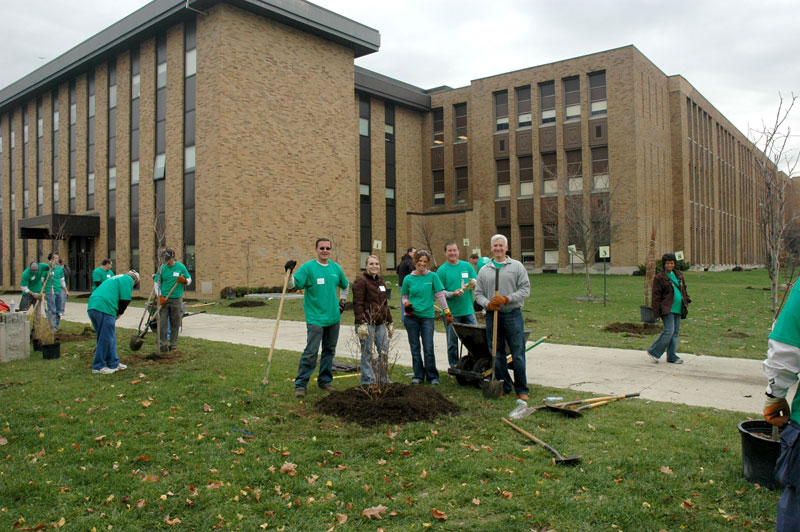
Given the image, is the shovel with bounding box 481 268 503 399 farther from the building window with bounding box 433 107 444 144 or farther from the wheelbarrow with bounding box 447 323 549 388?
the building window with bounding box 433 107 444 144

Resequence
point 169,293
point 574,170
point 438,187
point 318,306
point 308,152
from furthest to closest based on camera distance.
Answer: point 438,187
point 574,170
point 308,152
point 169,293
point 318,306

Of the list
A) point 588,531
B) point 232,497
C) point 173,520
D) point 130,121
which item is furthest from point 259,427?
point 130,121

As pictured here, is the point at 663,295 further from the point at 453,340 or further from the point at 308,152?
the point at 308,152

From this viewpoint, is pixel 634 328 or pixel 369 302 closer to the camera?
pixel 369 302

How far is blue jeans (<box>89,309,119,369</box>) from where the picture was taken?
848 cm

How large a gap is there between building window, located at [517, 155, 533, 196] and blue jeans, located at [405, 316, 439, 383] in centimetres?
3385

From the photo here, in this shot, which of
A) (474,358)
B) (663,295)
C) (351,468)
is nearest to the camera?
(351,468)

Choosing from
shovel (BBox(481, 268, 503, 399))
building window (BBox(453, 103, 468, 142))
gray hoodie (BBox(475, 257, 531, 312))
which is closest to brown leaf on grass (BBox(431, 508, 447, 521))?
shovel (BBox(481, 268, 503, 399))

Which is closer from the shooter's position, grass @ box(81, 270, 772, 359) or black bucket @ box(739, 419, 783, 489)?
black bucket @ box(739, 419, 783, 489)

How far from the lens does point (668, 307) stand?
9242 mm

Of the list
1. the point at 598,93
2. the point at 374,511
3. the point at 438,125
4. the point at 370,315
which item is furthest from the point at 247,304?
the point at 598,93

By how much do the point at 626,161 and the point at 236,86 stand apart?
76.6ft

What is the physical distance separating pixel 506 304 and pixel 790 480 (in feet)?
13.9

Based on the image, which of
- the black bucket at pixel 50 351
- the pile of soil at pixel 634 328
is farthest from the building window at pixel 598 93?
the black bucket at pixel 50 351
